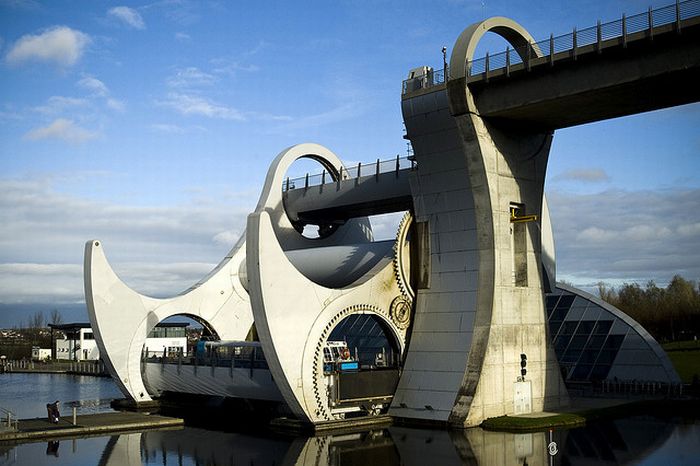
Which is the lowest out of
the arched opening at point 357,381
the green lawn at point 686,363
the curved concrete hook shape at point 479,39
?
the green lawn at point 686,363

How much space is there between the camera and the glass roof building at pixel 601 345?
131 ft

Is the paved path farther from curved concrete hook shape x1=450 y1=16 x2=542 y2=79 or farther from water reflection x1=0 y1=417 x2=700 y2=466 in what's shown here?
curved concrete hook shape x1=450 y1=16 x2=542 y2=79

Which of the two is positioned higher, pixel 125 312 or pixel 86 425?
pixel 125 312

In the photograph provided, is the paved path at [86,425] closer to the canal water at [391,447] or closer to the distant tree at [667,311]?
the canal water at [391,447]

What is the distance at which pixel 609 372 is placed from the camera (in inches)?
1607

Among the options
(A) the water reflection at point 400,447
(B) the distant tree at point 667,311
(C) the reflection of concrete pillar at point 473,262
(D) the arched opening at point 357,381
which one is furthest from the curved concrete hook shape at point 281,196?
(B) the distant tree at point 667,311

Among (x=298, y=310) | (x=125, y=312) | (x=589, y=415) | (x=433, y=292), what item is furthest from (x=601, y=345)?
(x=125, y=312)

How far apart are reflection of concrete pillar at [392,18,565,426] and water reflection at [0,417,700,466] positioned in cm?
253

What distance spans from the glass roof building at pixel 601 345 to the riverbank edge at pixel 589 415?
331 centimetres

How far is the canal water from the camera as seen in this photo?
24.7m

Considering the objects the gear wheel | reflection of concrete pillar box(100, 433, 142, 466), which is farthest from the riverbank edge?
reflection of concrete pillar box(100, 433, 142, 466)

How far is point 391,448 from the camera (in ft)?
89.0

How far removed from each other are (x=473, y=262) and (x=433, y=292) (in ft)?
7.73

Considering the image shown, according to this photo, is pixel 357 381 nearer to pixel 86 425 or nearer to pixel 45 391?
pixel 86 425
